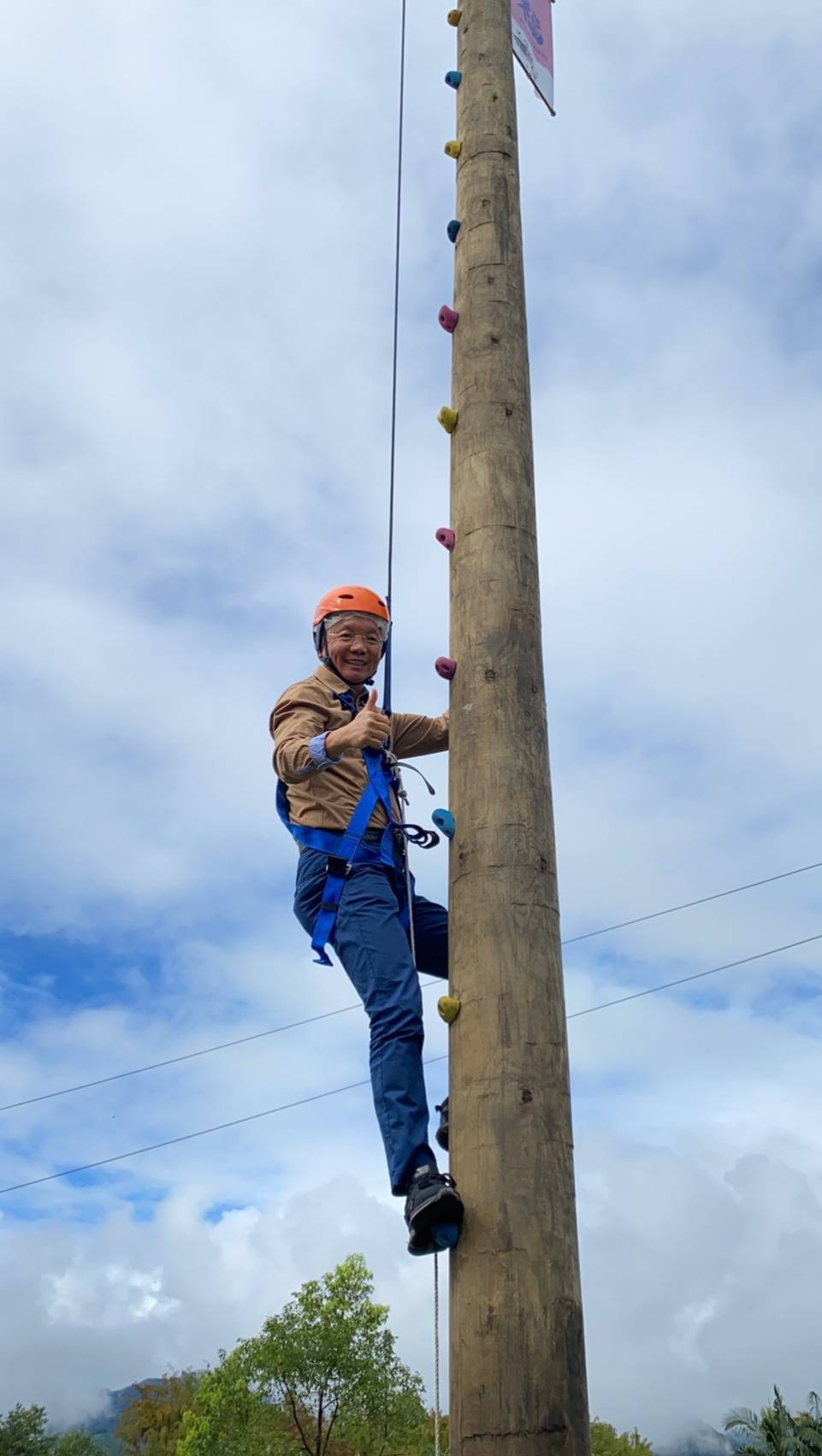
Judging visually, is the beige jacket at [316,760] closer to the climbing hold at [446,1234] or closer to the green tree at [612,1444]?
the climbing hold at [446,1234]

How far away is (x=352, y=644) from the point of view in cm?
449

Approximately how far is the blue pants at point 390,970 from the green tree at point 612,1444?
29.7 m

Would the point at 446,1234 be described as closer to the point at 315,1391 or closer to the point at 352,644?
the point at 352,644

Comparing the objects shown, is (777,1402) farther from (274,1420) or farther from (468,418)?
(468,418)

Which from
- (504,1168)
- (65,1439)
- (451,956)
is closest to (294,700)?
(451,956)

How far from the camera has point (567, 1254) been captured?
279 centimetres

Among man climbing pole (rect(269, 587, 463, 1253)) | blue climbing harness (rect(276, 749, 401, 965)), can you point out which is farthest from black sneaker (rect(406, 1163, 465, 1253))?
blue climbing harness (rect(276, 749, 401, 965))

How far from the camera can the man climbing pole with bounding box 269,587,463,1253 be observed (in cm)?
346

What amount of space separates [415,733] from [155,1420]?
110 ft

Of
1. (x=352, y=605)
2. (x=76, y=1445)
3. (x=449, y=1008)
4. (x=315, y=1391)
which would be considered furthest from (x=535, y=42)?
(x=76, y=1445)

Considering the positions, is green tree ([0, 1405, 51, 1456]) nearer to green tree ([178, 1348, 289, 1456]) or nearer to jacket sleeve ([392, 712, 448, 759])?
green tree ([178, 1348, 289, 1456])

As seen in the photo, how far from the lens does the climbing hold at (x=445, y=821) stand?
337cm

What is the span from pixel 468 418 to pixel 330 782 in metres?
1.17

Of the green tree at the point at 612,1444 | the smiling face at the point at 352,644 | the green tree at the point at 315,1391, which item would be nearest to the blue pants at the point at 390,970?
the smiling face at the point at 352,644
